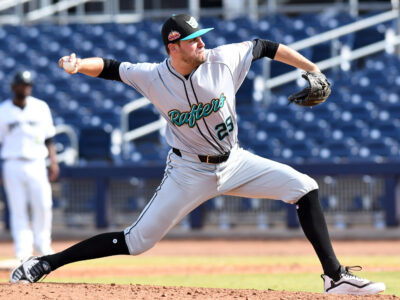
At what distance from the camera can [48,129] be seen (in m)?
8.53

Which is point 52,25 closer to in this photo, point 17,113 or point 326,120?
point 326,120

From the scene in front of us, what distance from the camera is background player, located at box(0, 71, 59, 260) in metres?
8.23

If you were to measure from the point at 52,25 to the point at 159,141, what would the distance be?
19.6 feet

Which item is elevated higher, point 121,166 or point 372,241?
point 121,166

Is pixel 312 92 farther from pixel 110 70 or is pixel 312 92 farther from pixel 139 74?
pixel 110 70

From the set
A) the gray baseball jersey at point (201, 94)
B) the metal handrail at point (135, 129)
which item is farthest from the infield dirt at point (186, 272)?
the metal handrail at point (135, 129)

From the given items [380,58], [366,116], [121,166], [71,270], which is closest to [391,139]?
[366,116]

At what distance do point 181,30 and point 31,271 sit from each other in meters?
1.92

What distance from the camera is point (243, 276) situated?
7.88 metres

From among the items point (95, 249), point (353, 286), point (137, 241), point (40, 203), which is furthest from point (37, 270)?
point (40, 203)

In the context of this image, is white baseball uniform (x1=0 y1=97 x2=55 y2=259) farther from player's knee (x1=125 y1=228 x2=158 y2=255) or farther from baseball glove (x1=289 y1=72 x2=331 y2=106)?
baseball glove (x1=289 y1=72 x2=331 y2=106)

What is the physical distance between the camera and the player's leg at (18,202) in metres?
8.23

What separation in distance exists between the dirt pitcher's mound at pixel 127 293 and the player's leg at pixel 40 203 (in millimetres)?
2857

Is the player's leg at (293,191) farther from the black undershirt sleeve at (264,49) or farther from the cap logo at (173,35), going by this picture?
the cap logo at (173,35)
